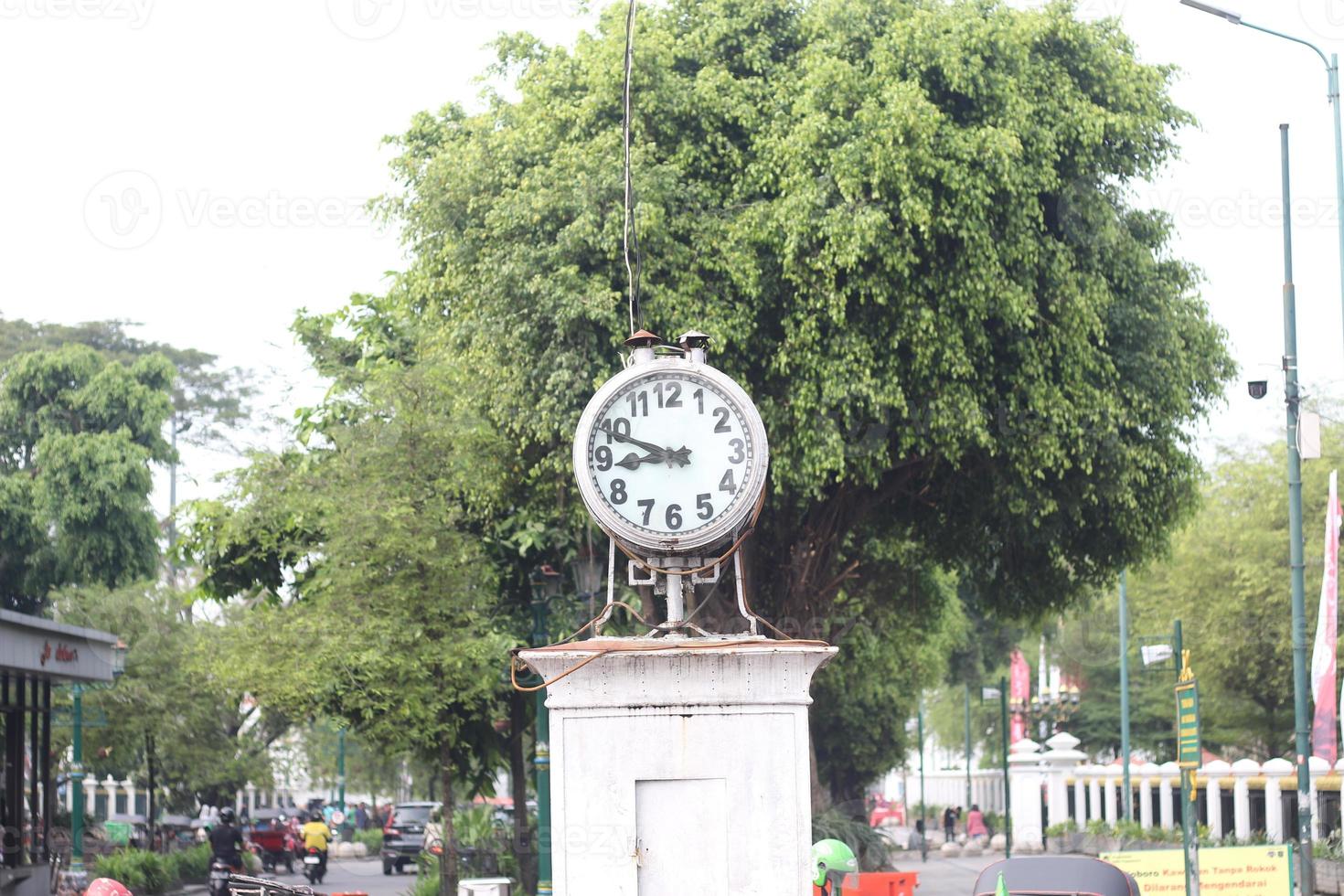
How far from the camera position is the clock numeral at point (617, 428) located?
24.0 feet

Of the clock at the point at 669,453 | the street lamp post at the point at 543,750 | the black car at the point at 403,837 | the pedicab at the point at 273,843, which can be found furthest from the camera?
the black car at the point at 403,837

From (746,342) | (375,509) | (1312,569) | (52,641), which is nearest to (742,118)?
(746,342)

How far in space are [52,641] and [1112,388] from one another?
14037 mm

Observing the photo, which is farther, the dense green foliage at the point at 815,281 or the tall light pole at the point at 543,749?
the dense green foliage at the point at 815,281

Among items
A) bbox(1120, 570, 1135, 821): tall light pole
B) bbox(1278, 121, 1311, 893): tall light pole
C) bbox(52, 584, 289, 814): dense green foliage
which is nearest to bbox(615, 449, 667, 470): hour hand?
bbox(1278, 121, 1311, 893): tall light pole

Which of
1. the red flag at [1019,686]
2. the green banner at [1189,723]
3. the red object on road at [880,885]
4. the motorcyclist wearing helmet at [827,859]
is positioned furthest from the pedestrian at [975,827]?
the motorcyclist wearing helmet at [827,859]

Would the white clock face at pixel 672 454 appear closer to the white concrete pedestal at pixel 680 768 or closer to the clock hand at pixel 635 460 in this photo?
the clock hand at pixel 635 460

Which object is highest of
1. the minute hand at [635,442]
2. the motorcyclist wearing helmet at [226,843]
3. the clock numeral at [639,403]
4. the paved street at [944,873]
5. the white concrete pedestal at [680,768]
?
the clock numeral at [639,403]

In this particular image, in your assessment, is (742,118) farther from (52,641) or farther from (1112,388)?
(52,641)

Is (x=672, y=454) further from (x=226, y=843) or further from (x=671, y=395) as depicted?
(x=226, y=843)

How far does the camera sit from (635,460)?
7301 millimetres

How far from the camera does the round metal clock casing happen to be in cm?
723

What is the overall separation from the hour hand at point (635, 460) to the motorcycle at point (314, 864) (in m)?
30.3

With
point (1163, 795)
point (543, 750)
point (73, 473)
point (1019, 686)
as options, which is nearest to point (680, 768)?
point (543, 750)
